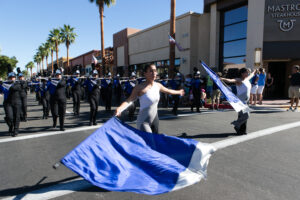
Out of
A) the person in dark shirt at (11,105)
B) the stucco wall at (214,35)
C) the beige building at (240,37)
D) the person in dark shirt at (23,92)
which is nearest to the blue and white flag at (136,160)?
the person in dark shirt at (11,105)

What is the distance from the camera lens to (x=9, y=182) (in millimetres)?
3590

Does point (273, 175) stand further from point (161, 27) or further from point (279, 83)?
point (161, 27)

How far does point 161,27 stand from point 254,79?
1392 cm

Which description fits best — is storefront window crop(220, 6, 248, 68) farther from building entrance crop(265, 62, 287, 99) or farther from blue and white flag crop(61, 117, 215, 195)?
blue and white flag crop(61, 117, 215, 195)

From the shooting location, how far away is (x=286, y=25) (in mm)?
14891

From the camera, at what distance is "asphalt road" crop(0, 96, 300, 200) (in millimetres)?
3121

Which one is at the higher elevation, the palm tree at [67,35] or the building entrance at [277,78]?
the palm tree at [67,35]

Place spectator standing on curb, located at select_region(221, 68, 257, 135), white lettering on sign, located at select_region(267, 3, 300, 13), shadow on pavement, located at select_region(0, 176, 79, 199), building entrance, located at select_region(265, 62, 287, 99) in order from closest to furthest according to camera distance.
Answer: shadow on pavement, located at select_region(0, 176, 79, 199), spectator standing on curb, located at select_region(221, 68, 257, 135), white lettering on sign, located at select_region(267, 3, 300, 13), building entrance, located at select_region(265, 62, 287, 99)

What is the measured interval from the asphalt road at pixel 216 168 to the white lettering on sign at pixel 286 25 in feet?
36.7

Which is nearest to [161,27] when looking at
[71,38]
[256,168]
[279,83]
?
[279,83]

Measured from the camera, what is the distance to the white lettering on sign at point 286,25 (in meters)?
14.8

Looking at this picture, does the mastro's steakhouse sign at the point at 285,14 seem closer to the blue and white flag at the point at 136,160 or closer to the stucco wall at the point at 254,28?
the stucco wall at the point at 254,28

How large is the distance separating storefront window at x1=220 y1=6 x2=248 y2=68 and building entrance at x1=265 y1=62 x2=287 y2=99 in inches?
90.1

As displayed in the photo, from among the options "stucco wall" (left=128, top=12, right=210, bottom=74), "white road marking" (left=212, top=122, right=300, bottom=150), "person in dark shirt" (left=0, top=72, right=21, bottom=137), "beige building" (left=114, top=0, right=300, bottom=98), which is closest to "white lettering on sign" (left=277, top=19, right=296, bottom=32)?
"beige building" (left=114, top=0, right=300, bottom=98)
